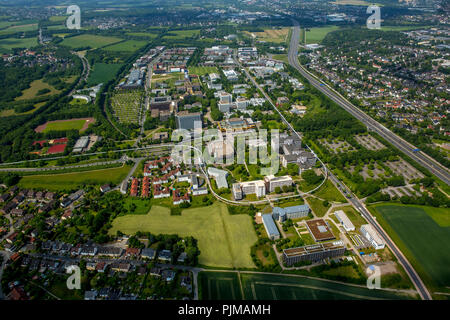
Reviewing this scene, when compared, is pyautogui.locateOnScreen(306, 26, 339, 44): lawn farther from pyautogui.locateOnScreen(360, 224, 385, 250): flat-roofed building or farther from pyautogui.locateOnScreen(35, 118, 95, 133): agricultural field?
pyautogui.locateOnScreen(360, 224, 385, 250): flat-roofed building

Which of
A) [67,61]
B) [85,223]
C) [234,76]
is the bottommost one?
[85,223]

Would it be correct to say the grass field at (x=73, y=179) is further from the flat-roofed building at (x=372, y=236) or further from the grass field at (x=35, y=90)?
the grass field at (x=35, y=90)

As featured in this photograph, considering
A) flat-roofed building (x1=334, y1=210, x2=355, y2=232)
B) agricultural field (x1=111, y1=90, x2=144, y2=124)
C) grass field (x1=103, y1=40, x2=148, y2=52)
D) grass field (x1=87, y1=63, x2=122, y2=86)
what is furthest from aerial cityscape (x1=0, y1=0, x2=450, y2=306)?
grass field (x1=103, y1=40, x2=148, y2=52)

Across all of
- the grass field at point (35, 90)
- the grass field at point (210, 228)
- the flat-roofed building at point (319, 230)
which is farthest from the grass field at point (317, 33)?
the grass field at point (210, 228)

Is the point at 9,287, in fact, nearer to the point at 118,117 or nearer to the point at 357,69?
the point at 118,117
